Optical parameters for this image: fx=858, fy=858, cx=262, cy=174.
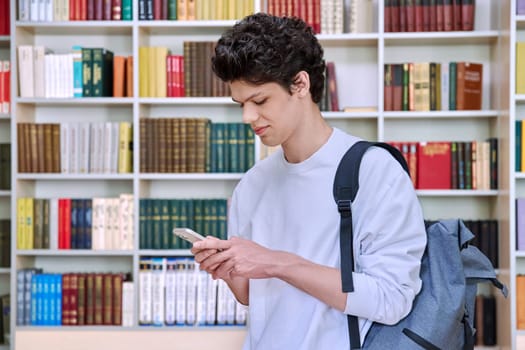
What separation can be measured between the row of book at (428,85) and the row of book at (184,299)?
129 cm

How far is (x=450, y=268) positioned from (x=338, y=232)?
0.21 metres

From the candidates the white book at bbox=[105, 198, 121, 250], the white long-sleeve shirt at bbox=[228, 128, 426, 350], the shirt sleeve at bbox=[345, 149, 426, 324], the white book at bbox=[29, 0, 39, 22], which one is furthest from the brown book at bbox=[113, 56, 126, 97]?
the shirt sleeve at bbox=[345, 149, 426, 324]

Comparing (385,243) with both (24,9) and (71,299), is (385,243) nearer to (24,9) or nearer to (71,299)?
(71,299)

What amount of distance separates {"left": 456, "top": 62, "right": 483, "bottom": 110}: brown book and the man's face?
9.72 feet

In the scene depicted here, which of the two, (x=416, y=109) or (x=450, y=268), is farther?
(x=416, y=109)

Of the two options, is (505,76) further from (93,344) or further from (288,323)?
(288,323)

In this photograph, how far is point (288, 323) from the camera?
153 centimetres

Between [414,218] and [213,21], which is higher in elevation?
[213,21]

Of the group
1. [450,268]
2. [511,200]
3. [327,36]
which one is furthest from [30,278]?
[450,268]

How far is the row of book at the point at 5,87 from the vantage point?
4.52 m

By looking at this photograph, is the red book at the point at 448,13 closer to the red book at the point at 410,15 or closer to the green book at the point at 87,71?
the red book at the point at 410,15

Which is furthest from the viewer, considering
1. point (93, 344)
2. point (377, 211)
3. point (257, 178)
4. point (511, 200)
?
point (93, 344)

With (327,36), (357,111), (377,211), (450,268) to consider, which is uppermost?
(327,36)

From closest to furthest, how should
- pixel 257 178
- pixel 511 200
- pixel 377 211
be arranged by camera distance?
pixel 377 211 < pixel 257 178 < pixel 511 200
